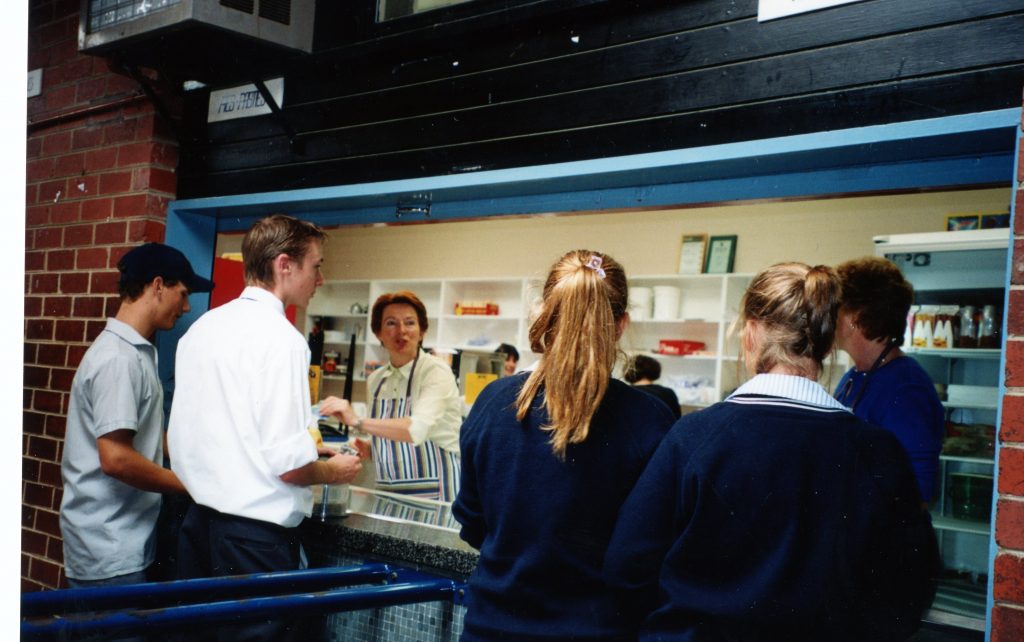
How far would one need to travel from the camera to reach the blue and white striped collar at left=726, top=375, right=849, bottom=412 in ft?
3.77

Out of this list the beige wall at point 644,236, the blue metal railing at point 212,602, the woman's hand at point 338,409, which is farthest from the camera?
the beige wall at point 644,236

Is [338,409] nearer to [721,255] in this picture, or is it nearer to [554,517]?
[554,517]

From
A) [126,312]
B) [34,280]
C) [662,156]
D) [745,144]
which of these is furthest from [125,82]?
[745,144]

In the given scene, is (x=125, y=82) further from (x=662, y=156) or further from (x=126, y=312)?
(x=662, y=156)

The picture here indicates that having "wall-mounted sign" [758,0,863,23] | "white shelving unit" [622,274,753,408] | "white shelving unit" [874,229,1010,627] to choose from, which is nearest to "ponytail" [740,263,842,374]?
"wall-mounted sign" [758,0,863,23]

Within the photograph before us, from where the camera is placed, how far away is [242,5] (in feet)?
6.70

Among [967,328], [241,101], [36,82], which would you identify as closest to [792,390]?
[36,82]

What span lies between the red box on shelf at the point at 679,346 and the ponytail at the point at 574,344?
4.38 m

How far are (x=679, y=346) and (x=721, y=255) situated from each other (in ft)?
3.04

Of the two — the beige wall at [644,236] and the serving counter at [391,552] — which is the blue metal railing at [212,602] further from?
the beige wall at [644,236]

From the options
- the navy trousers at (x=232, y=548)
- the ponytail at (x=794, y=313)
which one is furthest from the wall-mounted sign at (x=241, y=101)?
the ponytail at (x=794, y=313)

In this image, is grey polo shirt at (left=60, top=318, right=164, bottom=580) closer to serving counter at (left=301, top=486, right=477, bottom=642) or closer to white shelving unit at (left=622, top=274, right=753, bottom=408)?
serving counter at (left=301, top=486, right=477, bottom=642)

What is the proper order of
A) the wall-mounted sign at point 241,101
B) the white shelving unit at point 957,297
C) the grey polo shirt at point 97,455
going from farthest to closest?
the white shelving unit at point 957,297, the wall-mounted sign at point 241,101, the grey polo shirt at point 97,455

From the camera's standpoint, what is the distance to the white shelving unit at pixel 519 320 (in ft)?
16.5
